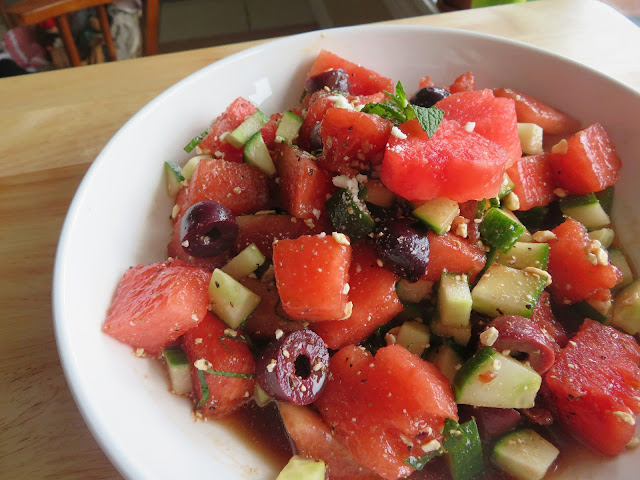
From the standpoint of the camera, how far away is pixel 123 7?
11.6 feet

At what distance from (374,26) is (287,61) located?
350 millimetres

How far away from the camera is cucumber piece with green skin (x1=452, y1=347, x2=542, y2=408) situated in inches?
47.0

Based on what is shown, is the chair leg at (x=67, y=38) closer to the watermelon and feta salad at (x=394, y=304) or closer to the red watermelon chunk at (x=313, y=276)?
the watermelon and feta salad at (x=394, y=304)

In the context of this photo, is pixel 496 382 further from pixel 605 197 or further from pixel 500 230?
pixel 605 197

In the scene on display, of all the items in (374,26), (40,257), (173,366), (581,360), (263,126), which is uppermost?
(374,26)

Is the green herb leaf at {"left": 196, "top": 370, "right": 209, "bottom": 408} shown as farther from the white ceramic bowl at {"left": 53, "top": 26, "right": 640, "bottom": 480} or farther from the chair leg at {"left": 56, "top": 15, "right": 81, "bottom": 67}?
the chair leg at {"left": 56, "top": 15, "right": 81, "bottom": 67}

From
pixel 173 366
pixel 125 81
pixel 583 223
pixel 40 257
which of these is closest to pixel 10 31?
pixel 125 81

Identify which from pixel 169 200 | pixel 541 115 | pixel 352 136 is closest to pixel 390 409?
pixel 352 136

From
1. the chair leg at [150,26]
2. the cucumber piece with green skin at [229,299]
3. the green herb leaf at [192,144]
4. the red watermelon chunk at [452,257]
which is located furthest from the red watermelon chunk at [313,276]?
the chair leg at [150,26]

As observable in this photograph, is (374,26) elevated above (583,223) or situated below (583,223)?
above

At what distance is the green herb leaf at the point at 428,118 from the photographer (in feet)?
4.14

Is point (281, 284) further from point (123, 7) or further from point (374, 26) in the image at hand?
point (123, 7)

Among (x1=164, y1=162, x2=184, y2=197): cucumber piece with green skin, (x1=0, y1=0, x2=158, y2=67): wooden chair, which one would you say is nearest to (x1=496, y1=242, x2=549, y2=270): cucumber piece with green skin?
(x1=164, y1=162, x2=184, y2=197): cucumber piece with green skin

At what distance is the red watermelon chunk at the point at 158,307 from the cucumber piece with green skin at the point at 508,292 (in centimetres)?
72
